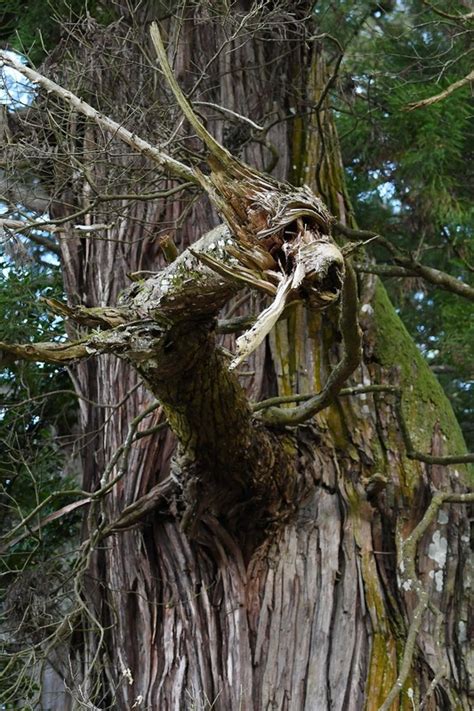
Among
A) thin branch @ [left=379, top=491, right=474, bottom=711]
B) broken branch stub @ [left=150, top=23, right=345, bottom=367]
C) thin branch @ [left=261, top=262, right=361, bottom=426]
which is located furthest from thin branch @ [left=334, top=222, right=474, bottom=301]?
broken branch stub @ [left=150, top=23, right=345, bottom=367]

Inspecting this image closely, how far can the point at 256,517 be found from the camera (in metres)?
4.62

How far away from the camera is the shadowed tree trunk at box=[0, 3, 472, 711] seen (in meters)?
4.43

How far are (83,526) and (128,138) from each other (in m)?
2.36

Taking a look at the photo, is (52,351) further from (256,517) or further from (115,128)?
(256,517)

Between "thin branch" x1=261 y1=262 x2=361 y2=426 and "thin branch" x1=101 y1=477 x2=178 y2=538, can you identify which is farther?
"thin branch" x1=101 y1=477 x2=178 y2=538

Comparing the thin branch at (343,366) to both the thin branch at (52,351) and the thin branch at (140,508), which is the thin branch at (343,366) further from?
the thin branch at (52,351)

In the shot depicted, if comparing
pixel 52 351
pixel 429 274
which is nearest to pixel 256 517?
pixel 429 274

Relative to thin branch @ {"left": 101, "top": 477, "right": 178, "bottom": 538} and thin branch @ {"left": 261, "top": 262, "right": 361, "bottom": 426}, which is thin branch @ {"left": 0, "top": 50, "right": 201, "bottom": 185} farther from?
thin branch @ {"left": 101, "top": 477, "right": 178, "bottom": 538}

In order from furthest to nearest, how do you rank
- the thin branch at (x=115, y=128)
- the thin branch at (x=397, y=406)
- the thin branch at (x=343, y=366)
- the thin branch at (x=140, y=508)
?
1. the thin branch at (x=140, y=508)
2. the thin branch at (x=397, y=406)
3. the thin branch at (x=115, y=128)
4. the thin branch at (x=343, y=366)

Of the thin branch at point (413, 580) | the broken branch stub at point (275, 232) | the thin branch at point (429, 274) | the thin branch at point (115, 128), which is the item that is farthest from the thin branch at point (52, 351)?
the thin branch at point (429, 274)

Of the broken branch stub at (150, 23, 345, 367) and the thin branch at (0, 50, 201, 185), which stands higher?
the thin branch at (0, 50, 201, 185)

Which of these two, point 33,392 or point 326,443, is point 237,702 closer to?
point 326,443

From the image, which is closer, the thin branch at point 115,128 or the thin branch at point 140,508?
the thin branch at point 115,128

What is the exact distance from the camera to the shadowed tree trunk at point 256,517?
443cm
